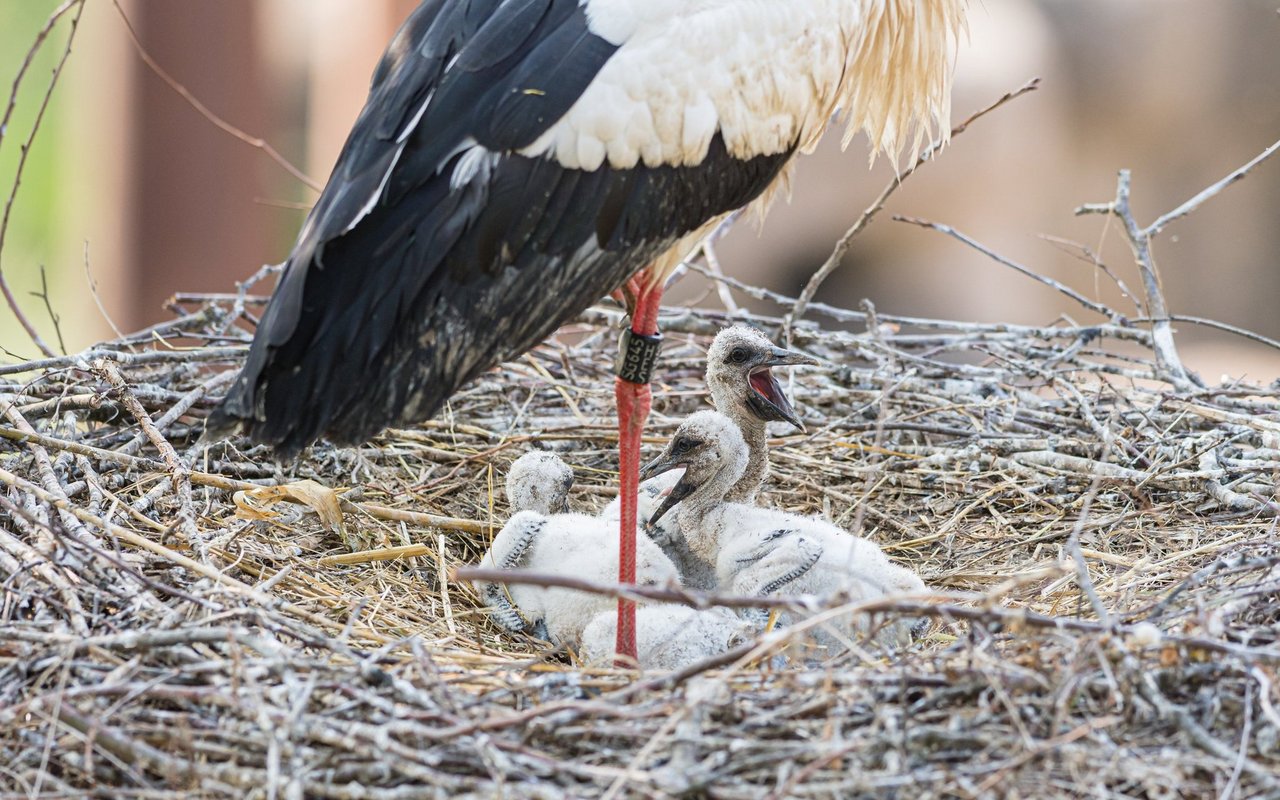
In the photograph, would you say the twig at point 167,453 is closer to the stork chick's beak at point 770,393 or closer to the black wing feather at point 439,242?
the black wing feather at point 439,242

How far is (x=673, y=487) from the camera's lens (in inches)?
121

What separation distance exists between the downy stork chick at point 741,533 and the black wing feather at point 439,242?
64cm

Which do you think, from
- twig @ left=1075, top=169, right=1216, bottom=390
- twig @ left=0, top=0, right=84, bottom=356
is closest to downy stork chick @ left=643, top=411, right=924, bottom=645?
twig @ left=1075, top=169, right=1216, bottom=390

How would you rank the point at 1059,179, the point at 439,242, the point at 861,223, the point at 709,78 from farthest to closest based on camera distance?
the point at 1059,179 < the point at 861,223 < the point at 709,78 < the point at 439,242

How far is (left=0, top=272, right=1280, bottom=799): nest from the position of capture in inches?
Result: 68.6

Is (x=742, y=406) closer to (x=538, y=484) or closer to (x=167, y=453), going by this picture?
(x=538, y=484)

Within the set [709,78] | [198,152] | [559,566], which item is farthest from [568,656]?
[198,152]

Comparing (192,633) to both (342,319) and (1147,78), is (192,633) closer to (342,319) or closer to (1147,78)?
(342,319)

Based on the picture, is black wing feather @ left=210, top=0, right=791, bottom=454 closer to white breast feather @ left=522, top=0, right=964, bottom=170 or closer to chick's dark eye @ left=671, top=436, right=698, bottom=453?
white breast feather @ left=522, top=0, right=964, bottom=170

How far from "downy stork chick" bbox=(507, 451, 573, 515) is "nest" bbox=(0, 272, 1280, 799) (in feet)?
0.53

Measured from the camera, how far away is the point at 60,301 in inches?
279

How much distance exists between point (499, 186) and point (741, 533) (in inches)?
39.7

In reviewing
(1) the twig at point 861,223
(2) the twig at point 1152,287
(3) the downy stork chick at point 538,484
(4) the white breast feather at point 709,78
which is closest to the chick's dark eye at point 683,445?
(3) the downy stork chick at point 538,484

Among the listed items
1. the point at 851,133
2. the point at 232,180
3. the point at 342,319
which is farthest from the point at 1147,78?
the point at 342,319
